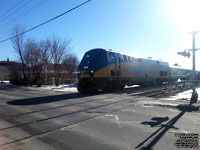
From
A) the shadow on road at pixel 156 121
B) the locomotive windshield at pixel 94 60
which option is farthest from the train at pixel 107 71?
the shadow on road at pixel 156 121

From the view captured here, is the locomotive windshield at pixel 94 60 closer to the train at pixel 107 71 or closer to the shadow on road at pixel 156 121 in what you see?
the train at pixel 107 71

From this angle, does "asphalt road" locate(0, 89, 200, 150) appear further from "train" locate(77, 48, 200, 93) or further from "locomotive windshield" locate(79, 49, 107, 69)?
"locomotive windshield" locate(79, 49, 107, 69)

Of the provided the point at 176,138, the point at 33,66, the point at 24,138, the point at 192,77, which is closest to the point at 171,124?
the point at 176,138

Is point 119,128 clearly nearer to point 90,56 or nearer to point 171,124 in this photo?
point 171,124

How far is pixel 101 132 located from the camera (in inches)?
210

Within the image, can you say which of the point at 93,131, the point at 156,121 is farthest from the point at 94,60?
the point at 93,131

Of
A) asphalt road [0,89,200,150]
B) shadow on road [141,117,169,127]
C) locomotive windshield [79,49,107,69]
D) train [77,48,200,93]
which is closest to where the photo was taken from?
asphalt road [0,89,200,150]

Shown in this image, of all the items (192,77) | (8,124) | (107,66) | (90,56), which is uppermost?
(90,56)

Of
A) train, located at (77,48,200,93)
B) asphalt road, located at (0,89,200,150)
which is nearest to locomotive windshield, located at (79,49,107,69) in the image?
train, located at (77,48,200,93)

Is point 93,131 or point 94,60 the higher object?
point 94,60

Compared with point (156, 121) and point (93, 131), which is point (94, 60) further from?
point (93, 131)

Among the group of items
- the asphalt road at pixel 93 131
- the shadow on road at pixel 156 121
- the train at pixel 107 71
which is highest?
the train at pixel 107 71

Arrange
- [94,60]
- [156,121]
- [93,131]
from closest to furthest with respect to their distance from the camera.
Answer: [93,131] < [156,121] < [94,60]

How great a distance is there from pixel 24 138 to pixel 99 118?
3.05 metres
